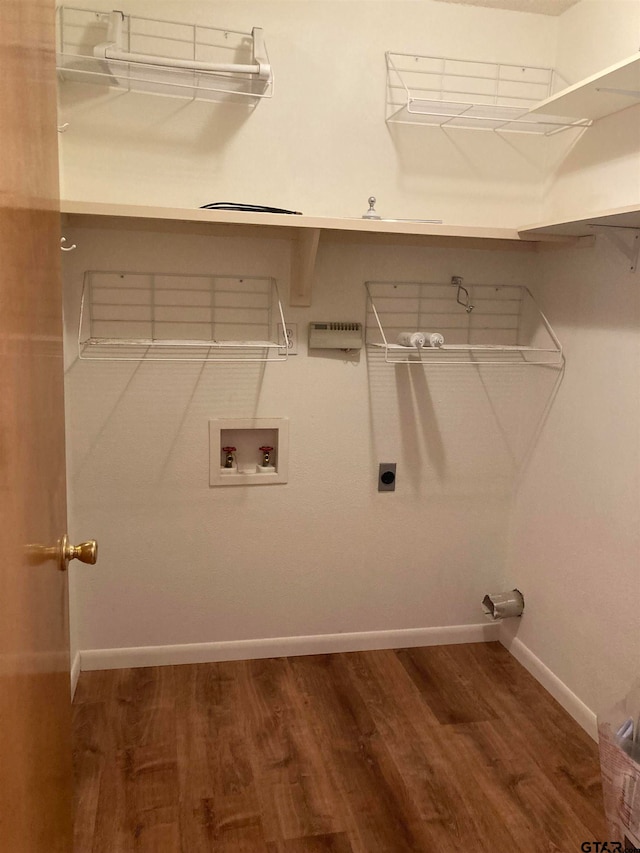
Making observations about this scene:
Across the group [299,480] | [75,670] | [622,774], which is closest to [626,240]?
[299,480]

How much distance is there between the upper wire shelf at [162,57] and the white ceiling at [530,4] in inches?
26.9

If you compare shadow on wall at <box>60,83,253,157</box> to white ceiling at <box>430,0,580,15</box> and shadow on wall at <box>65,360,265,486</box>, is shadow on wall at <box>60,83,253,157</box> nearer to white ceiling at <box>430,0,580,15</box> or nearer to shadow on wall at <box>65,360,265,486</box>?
shadow on wall at <box>65,360,265,486</box>

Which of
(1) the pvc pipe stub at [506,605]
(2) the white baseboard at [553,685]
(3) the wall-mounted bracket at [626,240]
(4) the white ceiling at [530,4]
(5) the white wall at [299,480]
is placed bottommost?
(2) the white baseboard at [553,685]

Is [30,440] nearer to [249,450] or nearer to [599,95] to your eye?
[249,450]

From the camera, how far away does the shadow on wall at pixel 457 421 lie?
7.66 feet

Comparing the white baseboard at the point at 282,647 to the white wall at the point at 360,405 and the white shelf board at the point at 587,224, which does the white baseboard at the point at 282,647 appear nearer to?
the white wall at the point at 360,405

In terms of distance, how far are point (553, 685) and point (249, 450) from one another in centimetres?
128

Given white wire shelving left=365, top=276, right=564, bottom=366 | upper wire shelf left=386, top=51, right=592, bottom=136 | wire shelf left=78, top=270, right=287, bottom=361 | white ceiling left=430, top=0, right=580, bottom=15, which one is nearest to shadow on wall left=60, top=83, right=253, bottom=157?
wire shelf left=78, top=270, right=287, bottom=361

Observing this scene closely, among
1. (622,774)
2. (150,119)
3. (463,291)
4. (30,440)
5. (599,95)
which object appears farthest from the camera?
(463,291)

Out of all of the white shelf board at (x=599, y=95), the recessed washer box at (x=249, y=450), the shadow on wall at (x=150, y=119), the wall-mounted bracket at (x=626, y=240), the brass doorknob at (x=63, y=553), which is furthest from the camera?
the recessed washer box at (x=249, y=450)

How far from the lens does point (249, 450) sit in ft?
7.53

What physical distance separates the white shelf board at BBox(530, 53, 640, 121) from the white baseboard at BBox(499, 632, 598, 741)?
1747 millimetres

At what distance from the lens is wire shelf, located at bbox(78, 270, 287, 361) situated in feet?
6.81

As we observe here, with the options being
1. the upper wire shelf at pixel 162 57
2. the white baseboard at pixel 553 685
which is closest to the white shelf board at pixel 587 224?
the upper wire shelf at pixel 162 57
